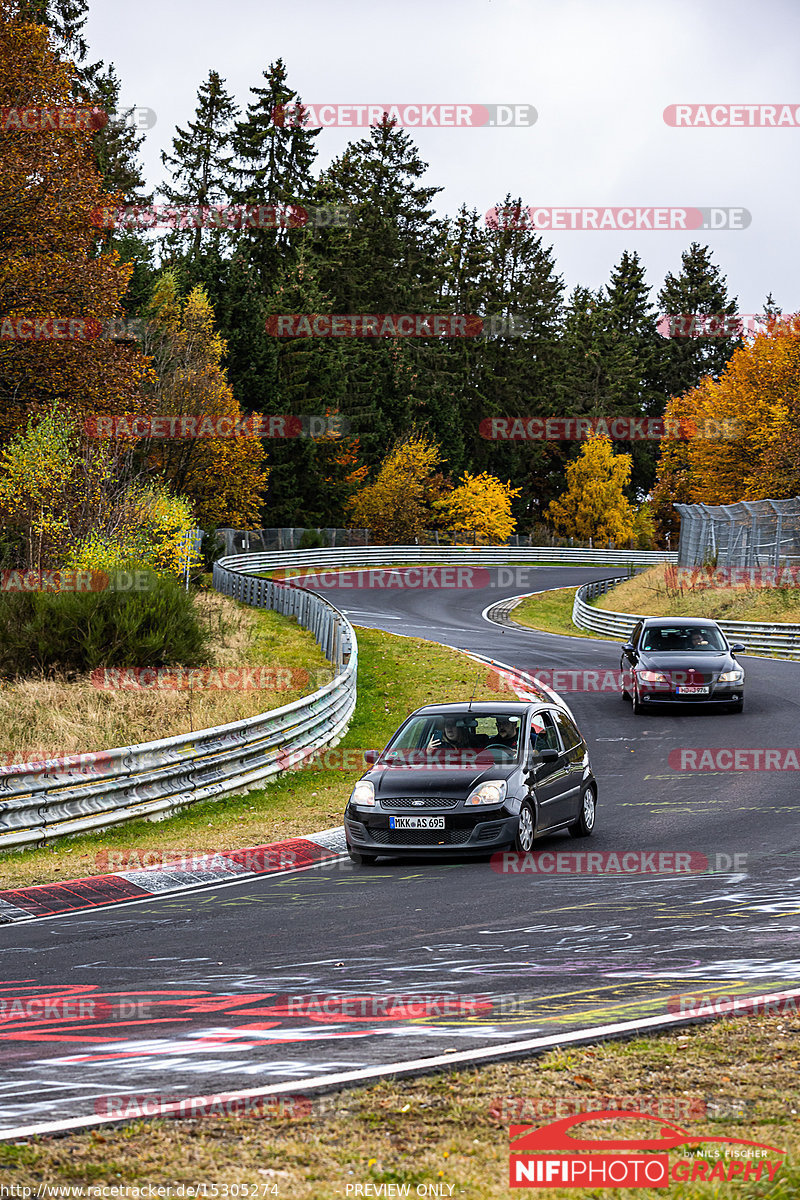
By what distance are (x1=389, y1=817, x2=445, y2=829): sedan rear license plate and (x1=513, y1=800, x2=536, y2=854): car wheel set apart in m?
0.72

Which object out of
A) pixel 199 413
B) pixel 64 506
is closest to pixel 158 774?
pixel 64 506

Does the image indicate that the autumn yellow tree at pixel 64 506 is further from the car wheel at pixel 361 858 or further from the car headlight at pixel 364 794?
the car wheel at pixel 361 858

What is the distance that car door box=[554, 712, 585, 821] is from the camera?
13.0 metres

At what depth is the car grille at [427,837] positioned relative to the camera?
38.7ft

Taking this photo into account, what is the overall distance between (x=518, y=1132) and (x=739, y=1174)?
808 mm

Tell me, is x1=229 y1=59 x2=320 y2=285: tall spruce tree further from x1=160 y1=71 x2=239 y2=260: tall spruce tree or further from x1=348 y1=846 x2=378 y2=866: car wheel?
x1=348 y1=846 x2=378 y2=866: car wheel

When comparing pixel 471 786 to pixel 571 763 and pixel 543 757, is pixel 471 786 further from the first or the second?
pixel 571 763

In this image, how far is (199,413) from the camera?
61.5 metres

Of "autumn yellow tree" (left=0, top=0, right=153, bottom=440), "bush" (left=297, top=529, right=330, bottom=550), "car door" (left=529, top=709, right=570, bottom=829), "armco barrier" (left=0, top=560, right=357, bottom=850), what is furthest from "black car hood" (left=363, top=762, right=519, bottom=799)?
"bush" (left=297, top=529, right=330, bottom=550)

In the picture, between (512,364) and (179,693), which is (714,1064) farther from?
(512,364)

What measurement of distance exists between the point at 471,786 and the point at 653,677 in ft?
39.2

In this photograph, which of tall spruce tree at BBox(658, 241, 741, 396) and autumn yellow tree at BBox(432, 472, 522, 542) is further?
tall spruce tree at BBox(658, 241, 741, 396)

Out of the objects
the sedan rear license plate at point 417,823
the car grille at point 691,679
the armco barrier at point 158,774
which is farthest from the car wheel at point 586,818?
the car grille at point 691,679

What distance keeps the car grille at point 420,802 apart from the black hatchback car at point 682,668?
12001mm
